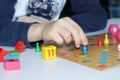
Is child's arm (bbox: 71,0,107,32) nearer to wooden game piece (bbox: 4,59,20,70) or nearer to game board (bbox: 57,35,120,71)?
game board (bbox: 57,35,120,71)

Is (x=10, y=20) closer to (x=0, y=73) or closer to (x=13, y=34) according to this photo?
(x=13, y=34)

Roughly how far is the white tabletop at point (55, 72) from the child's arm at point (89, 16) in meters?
0.36

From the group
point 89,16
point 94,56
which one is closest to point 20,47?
point 94,56

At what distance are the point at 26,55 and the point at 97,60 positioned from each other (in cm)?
19

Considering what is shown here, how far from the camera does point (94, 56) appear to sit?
626 millimetres

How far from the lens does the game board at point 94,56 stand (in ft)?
1.87

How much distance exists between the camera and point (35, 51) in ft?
2.31

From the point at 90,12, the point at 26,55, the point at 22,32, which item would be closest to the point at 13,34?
the point at 22,32

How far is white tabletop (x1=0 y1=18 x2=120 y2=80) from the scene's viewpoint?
0.51 meters

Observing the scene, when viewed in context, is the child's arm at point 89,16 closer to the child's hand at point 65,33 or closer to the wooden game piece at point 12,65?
the child's hand at point 65,33

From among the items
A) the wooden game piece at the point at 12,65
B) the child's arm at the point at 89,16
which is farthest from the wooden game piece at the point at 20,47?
the child's arm at the point at 89,16

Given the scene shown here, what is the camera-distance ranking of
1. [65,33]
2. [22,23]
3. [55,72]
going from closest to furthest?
1. [55,72]
2. [65,33]
3. [22,23]

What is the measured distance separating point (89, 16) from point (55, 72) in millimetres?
479

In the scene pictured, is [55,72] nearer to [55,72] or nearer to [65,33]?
[55,72]
